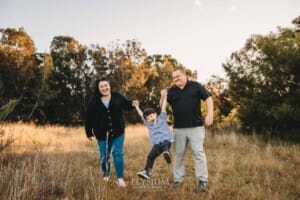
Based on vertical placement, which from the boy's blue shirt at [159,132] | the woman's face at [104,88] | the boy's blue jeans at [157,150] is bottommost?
the boy's blue jeans at [157,150]

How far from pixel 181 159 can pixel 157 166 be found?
2.26 metres

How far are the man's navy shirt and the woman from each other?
810mm

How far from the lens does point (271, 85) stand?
11.0 m

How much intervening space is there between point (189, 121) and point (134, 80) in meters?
22.4

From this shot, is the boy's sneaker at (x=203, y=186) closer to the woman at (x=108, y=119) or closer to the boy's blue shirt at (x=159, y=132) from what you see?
the boy's blue shirt at (x=159, y=132)

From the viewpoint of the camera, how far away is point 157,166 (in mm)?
7508

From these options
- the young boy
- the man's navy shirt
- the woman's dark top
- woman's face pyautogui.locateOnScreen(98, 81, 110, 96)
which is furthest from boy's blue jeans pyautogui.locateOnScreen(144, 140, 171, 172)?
woman's face pyautogui.locateOnScreen(98, 81, 110, 96)

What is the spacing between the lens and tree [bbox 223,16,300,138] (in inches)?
408

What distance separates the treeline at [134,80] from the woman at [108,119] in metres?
0.97

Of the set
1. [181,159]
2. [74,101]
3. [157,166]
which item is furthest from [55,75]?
[181,159]

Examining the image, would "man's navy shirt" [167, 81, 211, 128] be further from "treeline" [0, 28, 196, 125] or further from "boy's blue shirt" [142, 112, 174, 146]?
"treeline" [0, 28, 196, 125]

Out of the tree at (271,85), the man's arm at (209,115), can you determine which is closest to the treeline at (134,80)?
the tree at (271,85)

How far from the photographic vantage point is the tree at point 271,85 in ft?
34.0

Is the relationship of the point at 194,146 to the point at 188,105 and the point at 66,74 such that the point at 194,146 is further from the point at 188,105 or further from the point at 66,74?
the point at 66,74
